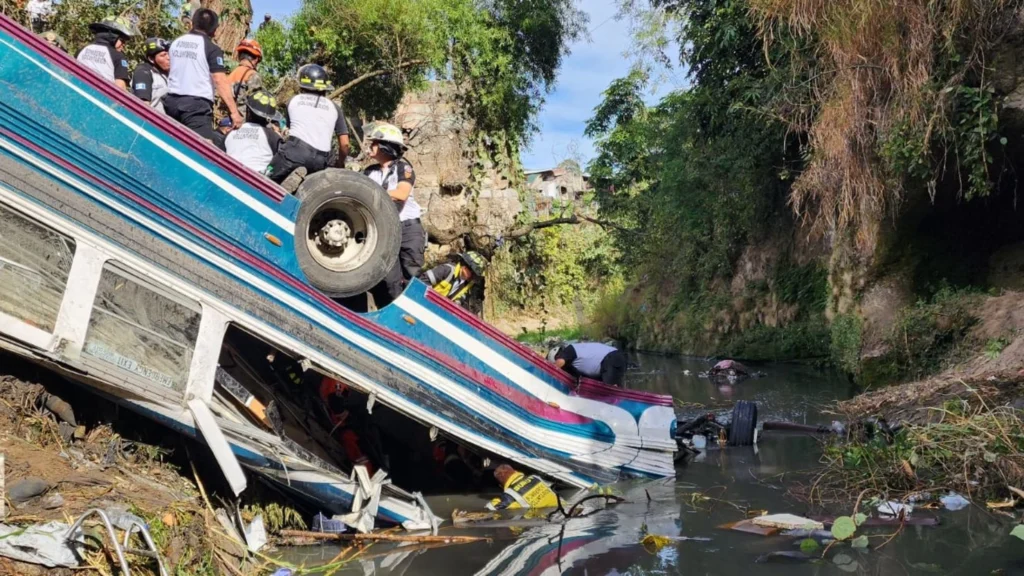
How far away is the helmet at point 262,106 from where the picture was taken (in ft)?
19.3

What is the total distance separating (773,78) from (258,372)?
29.7 ft

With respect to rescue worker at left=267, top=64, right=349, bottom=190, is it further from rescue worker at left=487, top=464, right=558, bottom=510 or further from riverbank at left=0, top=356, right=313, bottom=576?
rescue worker at left=487, top=464, right=558, bottom=510

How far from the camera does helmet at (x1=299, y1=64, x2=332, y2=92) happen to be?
6.04 meters

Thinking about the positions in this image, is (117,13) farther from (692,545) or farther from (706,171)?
(706,171)

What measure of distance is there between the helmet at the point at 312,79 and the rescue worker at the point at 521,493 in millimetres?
2960

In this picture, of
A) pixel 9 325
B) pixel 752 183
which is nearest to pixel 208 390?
pixel 9 325

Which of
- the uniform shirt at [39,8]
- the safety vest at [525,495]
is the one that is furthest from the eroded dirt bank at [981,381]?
the uniform shirt at [39,8]

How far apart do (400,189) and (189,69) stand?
1.62 metres

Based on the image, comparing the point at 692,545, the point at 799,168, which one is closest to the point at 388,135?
the point at 692,545

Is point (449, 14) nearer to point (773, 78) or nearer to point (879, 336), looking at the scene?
point (773, 78)

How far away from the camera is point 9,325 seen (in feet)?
14.3

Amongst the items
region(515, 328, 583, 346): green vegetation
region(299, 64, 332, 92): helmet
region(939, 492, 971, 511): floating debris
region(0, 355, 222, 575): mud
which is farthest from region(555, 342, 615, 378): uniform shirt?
region(515, 328, 583, 346): green vegetation

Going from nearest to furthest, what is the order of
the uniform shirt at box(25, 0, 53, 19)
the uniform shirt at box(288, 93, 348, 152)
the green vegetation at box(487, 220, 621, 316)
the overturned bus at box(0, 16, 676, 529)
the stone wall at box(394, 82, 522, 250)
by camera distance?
1. the overturned bus at box(0, 16, 676, 529)
2. the uniform shirt at box(288, 93, 348, 152)
3. the uniform shirt at box(25, 0, 53, 19)
4. the stone wall at box(394, 82, 522, 250)
5. the green vegetation at box(487, 220, 621, 316)

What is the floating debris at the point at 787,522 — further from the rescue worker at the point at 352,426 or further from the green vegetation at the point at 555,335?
the green vegetation at the point at 555,335
